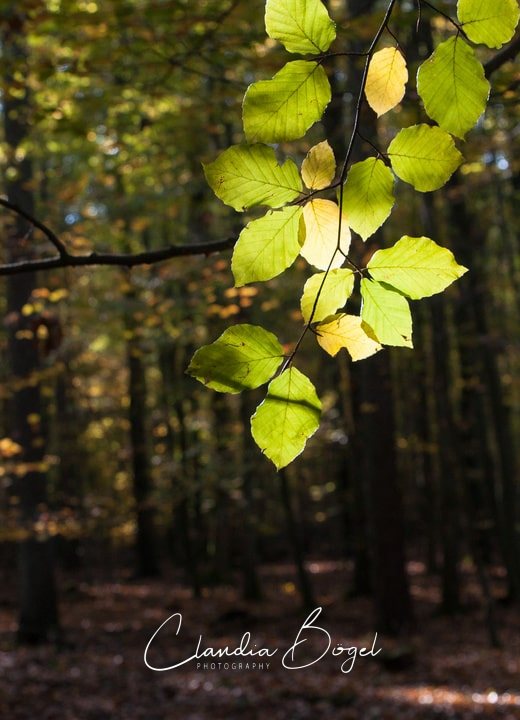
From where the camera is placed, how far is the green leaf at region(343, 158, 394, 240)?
70 cm

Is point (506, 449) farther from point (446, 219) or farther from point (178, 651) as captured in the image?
point (178, 651)

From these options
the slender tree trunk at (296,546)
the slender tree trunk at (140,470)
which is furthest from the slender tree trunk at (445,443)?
the slender tree trunk at (140,470)

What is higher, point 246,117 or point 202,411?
point 246,117

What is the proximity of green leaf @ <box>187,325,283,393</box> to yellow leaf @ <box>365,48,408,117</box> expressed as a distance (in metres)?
0.29

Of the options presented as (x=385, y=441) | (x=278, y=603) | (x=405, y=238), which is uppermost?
(x=405, y=238)

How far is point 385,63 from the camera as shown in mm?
722

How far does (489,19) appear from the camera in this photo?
0.64 meters

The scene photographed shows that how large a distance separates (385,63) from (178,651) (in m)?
9.74

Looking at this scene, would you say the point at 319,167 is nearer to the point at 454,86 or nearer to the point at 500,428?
the point at 454,86

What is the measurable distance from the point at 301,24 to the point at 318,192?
16 cm

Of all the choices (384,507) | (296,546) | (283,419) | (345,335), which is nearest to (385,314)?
(345,335)

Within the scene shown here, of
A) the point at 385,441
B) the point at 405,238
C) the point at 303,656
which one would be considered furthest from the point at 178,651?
the point at 405,238

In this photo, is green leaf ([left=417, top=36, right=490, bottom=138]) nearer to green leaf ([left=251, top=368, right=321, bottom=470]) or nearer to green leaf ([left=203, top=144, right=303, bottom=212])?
green leaf ([left=203, top=144, right=303, bottom=212])

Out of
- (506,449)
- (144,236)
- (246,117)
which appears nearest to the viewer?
(246,117)
